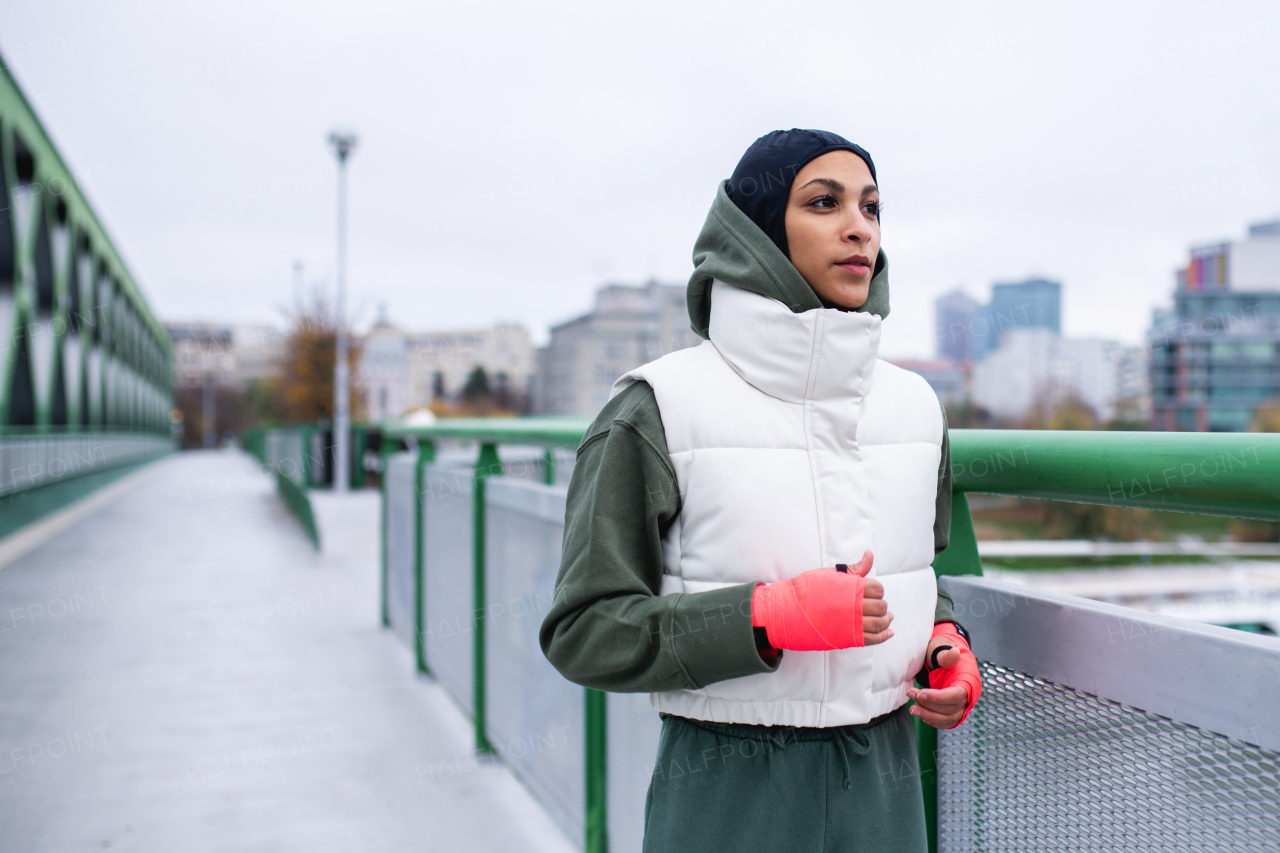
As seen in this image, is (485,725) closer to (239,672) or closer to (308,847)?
(308,847)

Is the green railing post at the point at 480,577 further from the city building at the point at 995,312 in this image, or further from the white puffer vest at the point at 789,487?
the city building at the point at 995,312

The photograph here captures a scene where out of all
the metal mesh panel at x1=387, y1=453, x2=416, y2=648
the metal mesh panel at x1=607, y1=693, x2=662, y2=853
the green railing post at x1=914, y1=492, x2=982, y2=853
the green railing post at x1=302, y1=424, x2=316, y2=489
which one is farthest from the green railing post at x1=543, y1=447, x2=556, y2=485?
the green railing post at x1=302, y1=424, x2=316, y2=489

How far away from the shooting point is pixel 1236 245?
90.8m

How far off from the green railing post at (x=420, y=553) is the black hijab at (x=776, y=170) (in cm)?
373

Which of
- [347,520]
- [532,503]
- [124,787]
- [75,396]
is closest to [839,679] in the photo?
[532,503]

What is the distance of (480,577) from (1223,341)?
106 m

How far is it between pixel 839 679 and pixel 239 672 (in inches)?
Answer: 178

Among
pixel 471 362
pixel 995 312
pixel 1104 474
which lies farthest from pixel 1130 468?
pixel 995 312

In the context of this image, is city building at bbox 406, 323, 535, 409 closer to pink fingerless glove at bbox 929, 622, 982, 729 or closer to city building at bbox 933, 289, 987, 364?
city building at bbox 933, 289, 987, 364

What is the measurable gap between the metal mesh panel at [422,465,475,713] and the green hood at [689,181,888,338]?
257 cm

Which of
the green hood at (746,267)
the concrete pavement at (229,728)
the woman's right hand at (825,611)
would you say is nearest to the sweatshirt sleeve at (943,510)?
the green hood at (746,267)

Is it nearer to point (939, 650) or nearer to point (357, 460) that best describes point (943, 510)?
point (939, 650)

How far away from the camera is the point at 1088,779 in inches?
46.9

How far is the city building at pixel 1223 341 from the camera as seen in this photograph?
90000 millimetres
